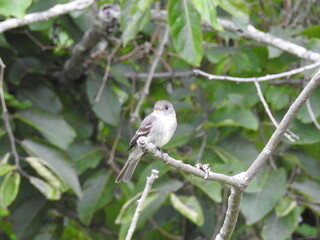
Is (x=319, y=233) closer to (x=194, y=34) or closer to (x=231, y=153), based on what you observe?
(x=231, y=153)

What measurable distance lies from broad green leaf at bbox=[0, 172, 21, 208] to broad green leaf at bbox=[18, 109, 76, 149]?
46 centimetres

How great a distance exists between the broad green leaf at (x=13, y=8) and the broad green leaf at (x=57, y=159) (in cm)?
115

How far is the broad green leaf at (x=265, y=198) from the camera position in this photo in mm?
4309

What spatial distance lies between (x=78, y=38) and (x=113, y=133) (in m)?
0.74

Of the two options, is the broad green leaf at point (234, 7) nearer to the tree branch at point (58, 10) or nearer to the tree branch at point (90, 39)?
the tree branch at point (58, 10)

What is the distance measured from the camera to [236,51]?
4.98 metres

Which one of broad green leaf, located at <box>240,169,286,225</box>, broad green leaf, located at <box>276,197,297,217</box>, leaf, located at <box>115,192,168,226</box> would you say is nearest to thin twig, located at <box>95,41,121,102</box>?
leaf, located at <box>115,192,168,226</box>

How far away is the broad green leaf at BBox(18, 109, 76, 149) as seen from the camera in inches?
176

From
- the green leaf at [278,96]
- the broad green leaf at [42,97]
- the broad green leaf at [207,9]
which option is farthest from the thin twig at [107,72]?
the broad green leaf at [207,9]

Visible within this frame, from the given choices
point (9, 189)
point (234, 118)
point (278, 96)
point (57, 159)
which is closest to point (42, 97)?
point (57, 159)

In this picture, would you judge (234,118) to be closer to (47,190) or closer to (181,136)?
(181,136)

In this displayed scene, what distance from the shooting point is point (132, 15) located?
12.4 feet

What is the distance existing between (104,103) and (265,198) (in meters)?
1.33

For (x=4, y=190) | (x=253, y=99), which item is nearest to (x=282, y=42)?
(x=253, y=99)
